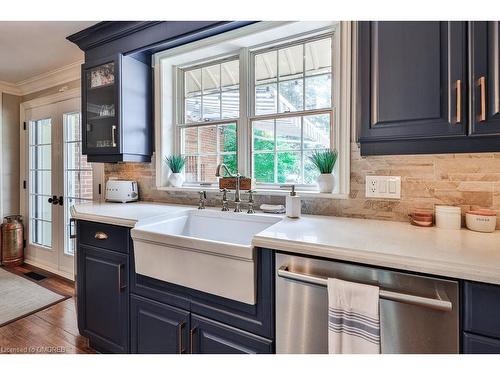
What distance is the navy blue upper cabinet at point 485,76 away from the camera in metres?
0.92

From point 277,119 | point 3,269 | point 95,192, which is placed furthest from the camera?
point 3,269

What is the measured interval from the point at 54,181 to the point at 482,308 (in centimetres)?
385

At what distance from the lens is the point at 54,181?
3100 millimetres

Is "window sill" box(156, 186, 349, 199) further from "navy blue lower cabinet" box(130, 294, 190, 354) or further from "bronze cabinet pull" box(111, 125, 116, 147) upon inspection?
"navy blue lower cabinet" box(130, 294, 190, 354)

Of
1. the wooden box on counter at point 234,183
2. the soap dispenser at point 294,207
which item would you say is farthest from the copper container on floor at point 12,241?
the soap dispenser at point 294,207

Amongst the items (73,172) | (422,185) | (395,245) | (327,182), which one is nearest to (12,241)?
(73,172)

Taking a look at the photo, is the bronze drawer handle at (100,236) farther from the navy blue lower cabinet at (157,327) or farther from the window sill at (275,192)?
the window sill at (275,192)

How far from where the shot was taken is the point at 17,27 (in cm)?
202

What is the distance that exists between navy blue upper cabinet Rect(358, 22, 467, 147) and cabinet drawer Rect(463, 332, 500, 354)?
708mm

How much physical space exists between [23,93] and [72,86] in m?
1.27

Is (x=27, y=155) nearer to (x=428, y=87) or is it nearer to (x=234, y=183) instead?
(x=234, y=183)

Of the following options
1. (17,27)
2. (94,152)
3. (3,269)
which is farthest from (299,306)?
(3,269)

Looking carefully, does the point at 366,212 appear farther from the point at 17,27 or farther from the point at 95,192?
the point at 17,27

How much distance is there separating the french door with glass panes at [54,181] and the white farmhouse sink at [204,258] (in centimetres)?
183
